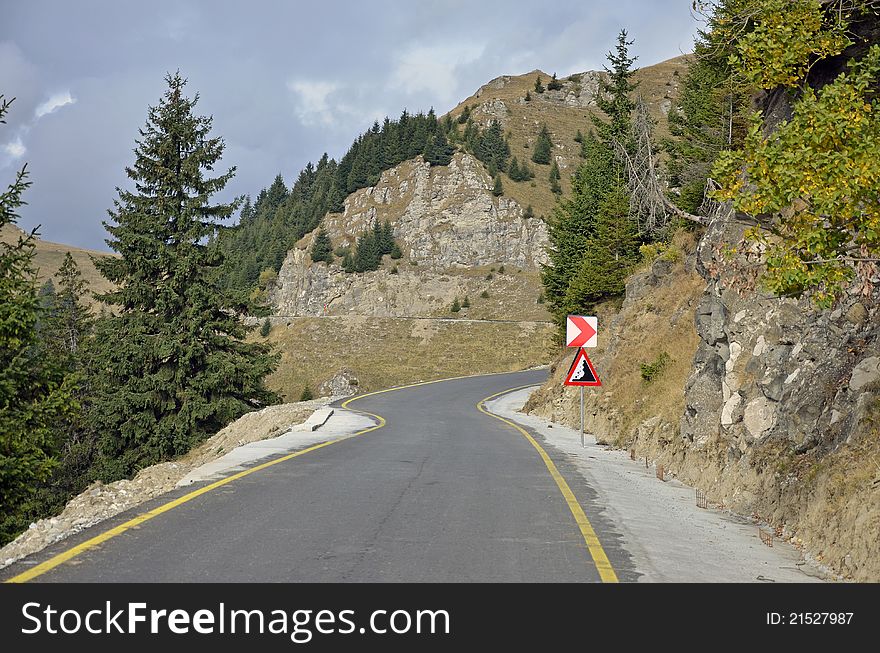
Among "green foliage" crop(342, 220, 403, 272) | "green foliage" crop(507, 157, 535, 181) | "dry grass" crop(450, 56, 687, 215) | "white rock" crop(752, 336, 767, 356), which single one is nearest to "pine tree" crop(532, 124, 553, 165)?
"dry grass" crop(450, 56, 687, 215)

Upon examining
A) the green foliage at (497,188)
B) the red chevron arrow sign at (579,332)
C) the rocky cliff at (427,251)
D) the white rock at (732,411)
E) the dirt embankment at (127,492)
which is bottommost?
the dirt embankment at (127,492)

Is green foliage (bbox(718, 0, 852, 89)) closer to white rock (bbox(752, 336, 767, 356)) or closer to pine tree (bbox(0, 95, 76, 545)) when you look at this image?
white rock (bbox(752, 336, 767, 356))

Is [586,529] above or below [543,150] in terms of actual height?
below

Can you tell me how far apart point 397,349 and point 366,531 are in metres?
67.2

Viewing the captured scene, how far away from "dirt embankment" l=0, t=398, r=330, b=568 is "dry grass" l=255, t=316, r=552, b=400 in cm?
3084

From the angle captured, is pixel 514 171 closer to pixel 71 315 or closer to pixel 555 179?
pixel 555 179

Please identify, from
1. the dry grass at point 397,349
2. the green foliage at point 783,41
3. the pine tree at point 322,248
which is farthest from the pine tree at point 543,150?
the green foliage at point 783,41

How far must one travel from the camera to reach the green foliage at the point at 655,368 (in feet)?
69.7

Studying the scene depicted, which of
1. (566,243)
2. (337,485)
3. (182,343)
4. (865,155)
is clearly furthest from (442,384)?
(865,155)

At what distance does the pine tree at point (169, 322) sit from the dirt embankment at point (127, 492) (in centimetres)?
221

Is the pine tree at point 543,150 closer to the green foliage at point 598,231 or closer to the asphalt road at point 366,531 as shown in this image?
the green foliage at point 598,231

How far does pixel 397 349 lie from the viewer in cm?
7494

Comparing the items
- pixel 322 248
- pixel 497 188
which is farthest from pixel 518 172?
pixel 322 248

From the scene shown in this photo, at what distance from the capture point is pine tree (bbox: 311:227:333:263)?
108 m
